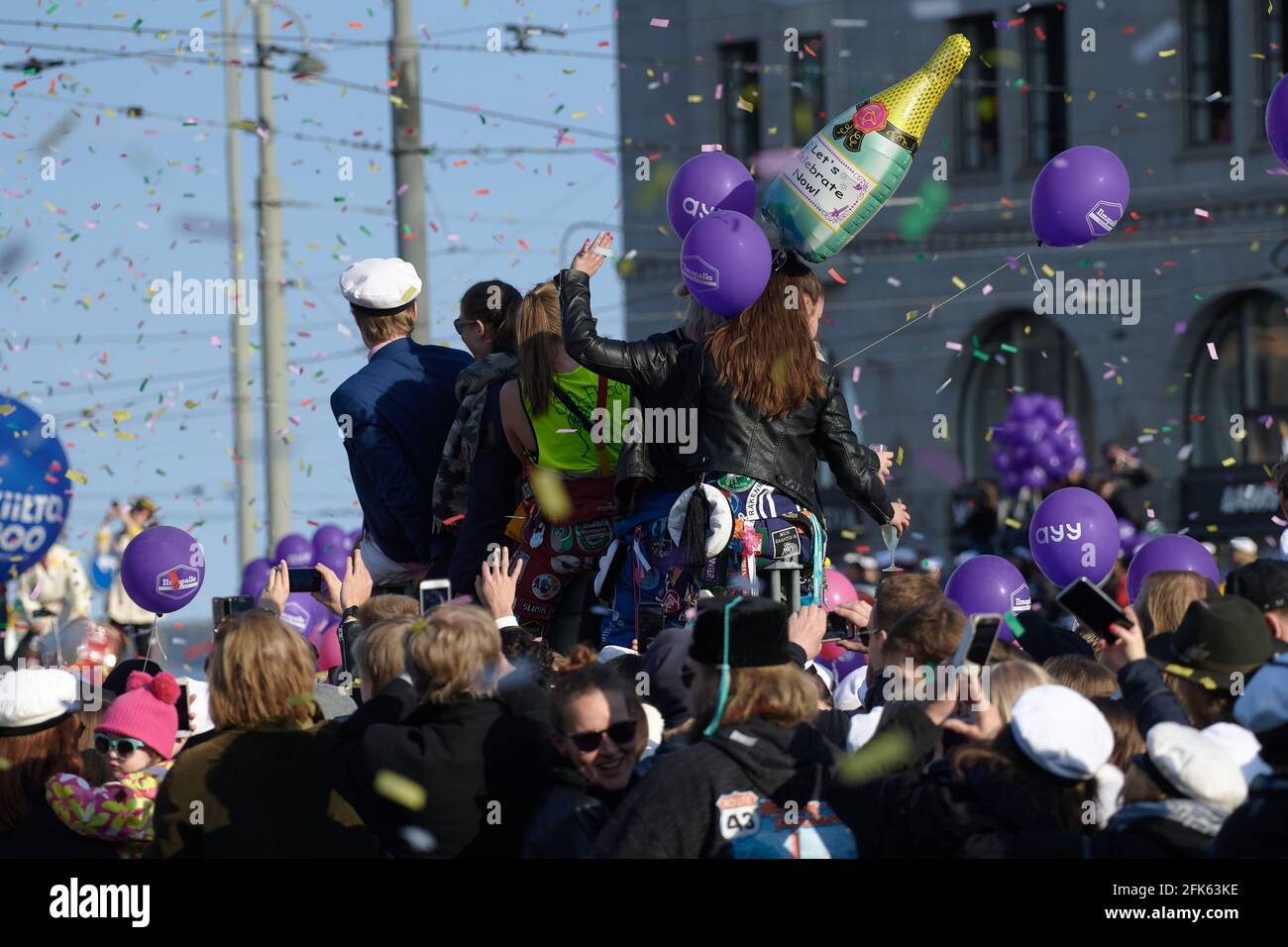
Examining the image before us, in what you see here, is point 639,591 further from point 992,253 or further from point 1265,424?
point 992,253

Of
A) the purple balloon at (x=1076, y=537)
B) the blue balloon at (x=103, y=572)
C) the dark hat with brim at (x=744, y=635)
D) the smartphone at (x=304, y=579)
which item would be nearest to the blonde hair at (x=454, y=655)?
the dark hat with brim at (x=744, y=635)

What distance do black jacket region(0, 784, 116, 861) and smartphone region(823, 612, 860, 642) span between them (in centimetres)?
232

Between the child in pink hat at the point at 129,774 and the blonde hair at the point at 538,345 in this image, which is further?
the blonde hair at the point at 538,345

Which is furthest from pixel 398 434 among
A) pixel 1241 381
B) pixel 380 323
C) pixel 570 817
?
pixel 1241 381

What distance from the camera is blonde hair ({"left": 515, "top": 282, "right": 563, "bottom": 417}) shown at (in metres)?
6.35

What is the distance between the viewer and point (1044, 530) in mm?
7719

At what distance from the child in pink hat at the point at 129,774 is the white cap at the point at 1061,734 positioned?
2.17m

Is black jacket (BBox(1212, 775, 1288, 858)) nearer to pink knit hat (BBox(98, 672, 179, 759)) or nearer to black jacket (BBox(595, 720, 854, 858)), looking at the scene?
black jacket (BBox(595, 720, 854, 858))

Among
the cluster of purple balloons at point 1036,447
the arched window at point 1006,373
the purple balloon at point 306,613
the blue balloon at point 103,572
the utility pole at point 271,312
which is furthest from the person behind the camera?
the arched window at point 1006,373

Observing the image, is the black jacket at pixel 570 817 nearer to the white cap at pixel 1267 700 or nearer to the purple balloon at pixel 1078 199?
the white cap at pixel 1267 700

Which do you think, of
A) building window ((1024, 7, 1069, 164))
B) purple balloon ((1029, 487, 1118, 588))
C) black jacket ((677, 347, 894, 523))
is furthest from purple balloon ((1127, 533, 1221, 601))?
building window ((1024, 7, 1069, 164))

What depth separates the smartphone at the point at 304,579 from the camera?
264 inches

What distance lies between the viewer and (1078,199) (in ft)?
21.6

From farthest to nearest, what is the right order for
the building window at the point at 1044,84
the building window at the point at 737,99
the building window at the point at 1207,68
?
the building window at the point at 737,99, the building window at the point at 1044,84, the building window at the point at 1207,68
